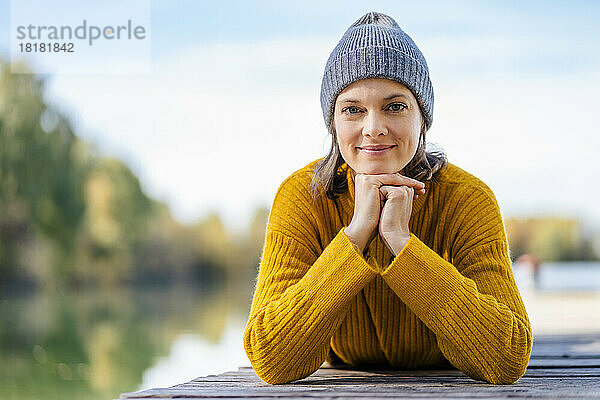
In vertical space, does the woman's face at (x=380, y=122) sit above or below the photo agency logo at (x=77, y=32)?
below

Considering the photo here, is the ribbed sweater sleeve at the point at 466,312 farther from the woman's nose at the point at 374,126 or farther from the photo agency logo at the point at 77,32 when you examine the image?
the photo agency logo at the point at 77,32

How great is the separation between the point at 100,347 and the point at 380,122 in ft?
24.9

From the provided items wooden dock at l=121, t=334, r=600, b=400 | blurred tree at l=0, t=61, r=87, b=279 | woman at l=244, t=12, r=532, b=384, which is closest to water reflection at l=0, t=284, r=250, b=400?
blurred tree at l=0, t=61, r=87, b=279

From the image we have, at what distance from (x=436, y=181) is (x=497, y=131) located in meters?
20.3

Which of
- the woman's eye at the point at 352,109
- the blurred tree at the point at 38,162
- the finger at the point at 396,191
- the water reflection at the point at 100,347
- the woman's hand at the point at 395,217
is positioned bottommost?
the water reflection at the point at 100,347

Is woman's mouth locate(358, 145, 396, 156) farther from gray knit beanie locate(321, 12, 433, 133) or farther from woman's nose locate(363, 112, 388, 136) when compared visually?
gray knit beanie locate(321, 12, 433, 133)

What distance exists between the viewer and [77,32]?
16.6 m

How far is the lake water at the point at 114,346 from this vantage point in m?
6.31

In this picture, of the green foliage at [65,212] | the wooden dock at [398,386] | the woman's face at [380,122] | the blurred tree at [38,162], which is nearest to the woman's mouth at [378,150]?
the woman's face at [380,122]

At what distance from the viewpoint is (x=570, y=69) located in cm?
2464

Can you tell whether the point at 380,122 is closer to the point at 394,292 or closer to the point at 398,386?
the point at 394,292

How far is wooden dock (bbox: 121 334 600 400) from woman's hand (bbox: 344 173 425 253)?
1.15ft

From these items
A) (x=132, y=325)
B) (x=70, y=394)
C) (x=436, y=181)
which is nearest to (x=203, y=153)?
(x=132, y=325)

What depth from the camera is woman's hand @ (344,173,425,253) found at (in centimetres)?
190
